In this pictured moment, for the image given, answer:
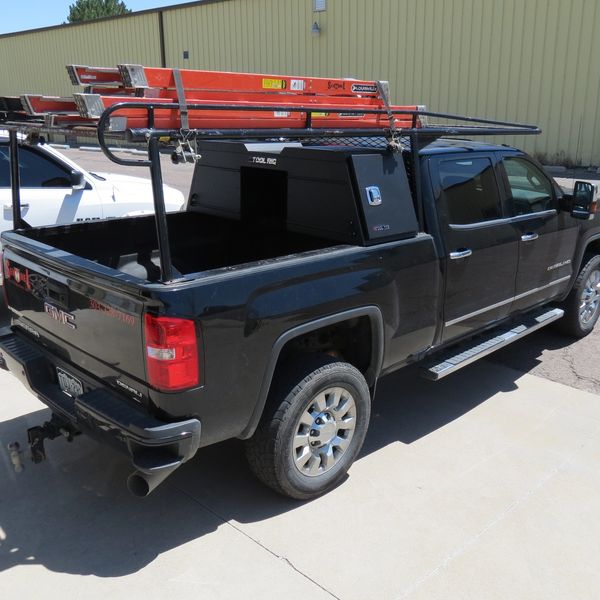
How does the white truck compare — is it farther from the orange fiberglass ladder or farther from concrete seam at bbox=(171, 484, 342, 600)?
concrete seam at bbox=(171, 484, 342, 600)

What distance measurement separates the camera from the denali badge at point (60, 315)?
325 cm

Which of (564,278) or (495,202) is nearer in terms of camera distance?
(495,202)

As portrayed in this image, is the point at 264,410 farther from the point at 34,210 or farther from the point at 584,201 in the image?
the point at 34,210

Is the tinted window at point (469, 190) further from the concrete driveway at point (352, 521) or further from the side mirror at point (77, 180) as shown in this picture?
the side mirror at point (77, 180)

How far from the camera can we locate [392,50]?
1944cm

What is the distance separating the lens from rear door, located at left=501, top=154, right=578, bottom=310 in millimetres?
4617

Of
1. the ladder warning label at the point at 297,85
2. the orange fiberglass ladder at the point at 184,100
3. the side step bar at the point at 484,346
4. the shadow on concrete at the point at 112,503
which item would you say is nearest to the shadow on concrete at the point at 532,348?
the side step bar at the point at 484,346

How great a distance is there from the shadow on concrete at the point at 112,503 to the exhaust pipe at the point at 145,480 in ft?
1.31

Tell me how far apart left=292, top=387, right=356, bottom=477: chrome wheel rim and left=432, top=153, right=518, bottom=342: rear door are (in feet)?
3.20

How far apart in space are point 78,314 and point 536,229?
3.27 m

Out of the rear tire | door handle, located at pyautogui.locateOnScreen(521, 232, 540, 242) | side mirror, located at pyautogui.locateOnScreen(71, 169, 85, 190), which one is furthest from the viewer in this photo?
side mirror, located at pyautogui.locateOnScreen(71, 169, 85, 190)

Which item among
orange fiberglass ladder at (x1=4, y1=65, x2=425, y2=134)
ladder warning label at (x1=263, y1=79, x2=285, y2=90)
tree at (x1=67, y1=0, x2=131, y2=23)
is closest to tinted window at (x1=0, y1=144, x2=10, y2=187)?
orange fiberglass ladder at (x1=4, y1=65, x2=425, y2=134)

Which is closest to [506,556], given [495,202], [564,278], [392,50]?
[495,202]

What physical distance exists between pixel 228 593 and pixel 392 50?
1904 cm
